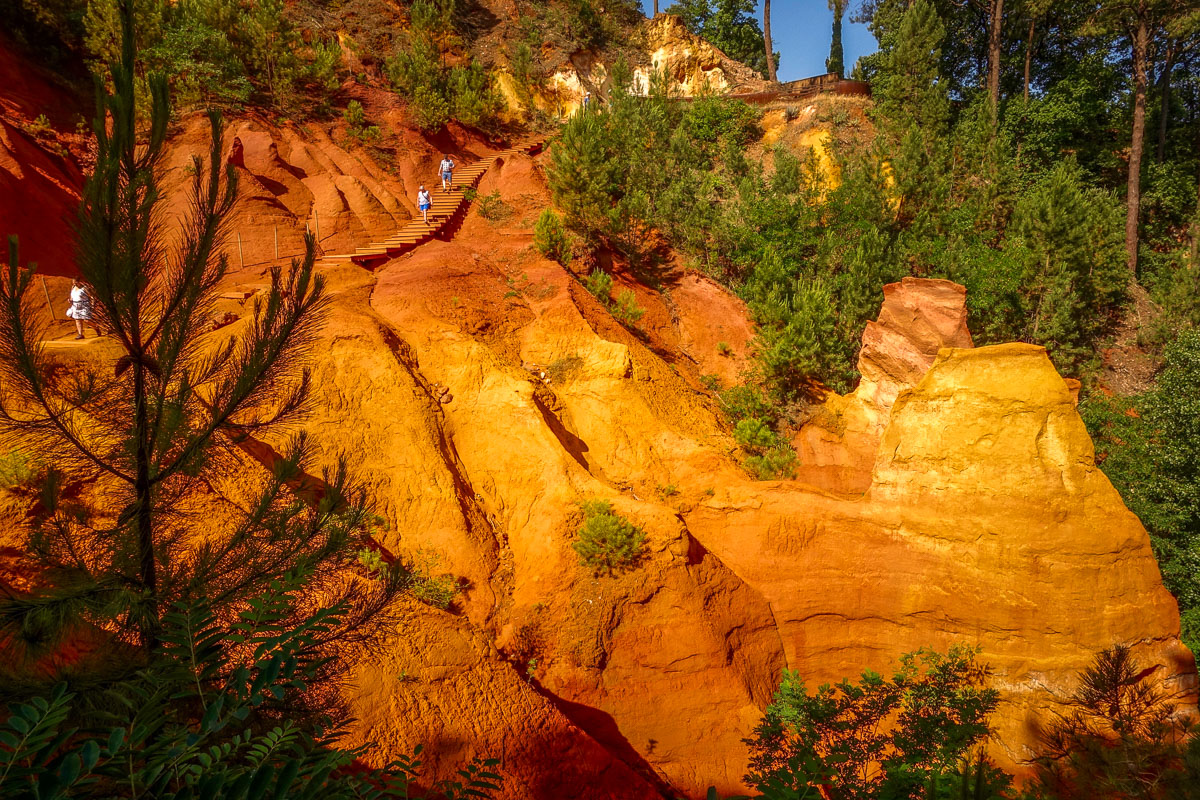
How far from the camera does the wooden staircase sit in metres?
15.8

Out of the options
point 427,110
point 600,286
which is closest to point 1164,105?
point 600,286

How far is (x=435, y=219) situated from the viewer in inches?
730

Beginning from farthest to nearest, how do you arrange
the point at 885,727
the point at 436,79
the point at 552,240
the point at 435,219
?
1. the point at 436,79
2. the point at 435,219
3. the point at 552,240
4. the point at 885,727

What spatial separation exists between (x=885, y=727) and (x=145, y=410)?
1164 cm

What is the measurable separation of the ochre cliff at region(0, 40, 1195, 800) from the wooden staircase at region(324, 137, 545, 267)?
1757mm

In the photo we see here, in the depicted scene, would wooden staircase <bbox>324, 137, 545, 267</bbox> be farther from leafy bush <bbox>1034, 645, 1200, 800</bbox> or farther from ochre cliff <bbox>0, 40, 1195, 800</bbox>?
leafy bush <bbox>1034, 645, 1200, 800</bbox>

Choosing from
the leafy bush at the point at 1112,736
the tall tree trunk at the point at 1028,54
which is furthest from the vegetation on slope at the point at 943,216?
the leafy bush at the point at 1112,736

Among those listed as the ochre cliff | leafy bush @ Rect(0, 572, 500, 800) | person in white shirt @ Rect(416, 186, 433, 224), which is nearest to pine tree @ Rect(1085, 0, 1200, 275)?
the ochre cliff

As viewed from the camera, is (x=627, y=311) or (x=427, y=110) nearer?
(x=627, y=311)

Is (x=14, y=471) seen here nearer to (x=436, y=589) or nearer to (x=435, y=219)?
(x=436, y=589)

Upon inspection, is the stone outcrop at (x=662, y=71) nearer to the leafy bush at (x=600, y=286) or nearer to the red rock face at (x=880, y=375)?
the leafy bush at (x=600, y=286)

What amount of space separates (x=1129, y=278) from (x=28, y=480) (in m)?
30.3

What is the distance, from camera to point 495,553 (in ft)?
35.8

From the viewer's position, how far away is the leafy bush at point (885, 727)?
22.4ft
